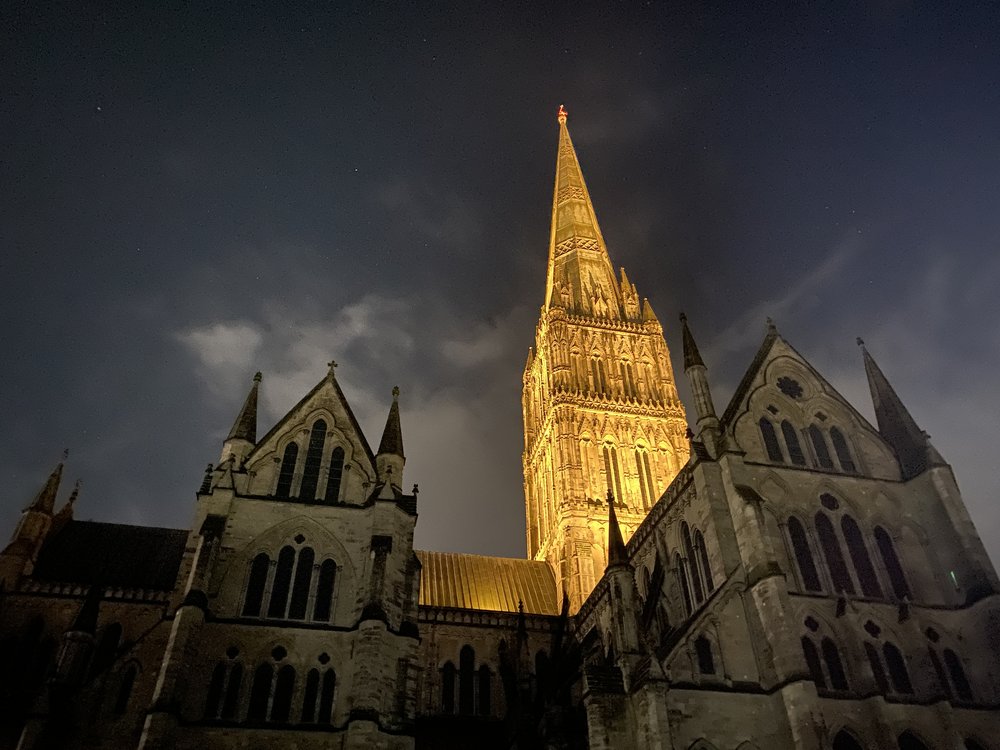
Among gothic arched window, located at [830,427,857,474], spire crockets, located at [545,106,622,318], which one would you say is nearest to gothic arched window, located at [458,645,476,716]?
gothic arched window, located at [830,427,857,474]

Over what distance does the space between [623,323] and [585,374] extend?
713cm

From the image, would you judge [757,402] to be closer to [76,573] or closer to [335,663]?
[335,663]

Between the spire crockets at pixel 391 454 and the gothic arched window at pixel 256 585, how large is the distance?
595 cm

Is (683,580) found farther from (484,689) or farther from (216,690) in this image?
(216,690)

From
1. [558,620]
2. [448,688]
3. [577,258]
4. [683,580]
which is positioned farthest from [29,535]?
[577,258]

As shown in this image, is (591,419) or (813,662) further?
(591,419)

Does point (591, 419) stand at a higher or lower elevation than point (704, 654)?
higher

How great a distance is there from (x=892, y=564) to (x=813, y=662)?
6.36 metres

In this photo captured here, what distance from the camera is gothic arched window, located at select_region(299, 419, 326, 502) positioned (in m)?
33.7

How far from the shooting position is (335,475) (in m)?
34.5

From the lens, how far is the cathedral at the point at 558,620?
82.3ft

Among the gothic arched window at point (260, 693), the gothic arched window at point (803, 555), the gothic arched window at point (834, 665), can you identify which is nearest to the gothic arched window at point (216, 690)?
the gothic arched window at point (260, 693)

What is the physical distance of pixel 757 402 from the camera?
33.2 metres

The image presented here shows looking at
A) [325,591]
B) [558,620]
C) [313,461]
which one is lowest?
[325,591]
